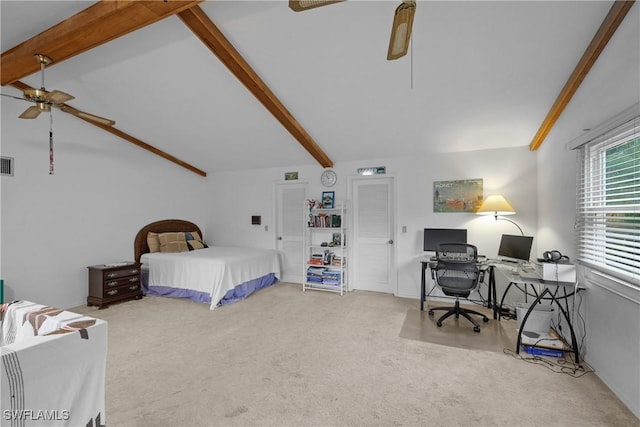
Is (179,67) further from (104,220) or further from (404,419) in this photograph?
(404,419)

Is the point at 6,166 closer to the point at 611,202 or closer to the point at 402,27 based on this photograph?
the point at 402,27

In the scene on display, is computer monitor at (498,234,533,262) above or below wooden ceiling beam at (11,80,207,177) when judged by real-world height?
below

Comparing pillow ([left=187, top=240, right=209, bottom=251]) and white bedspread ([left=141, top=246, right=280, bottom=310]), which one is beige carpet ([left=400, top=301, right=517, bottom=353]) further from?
pillow ([left=187, top=240, right=209, bottom=251])

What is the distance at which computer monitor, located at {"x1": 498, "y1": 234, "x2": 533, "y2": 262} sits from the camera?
3.37 m

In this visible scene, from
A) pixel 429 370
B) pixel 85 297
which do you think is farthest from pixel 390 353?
pixel 85 297

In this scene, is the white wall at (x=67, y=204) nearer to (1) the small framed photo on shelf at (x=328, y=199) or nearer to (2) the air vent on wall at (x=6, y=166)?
(2) the air vent on wall at (x=6, y=166)

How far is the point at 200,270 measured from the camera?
4129 mm

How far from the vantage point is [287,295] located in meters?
4.52

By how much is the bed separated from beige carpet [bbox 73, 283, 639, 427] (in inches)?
27.6

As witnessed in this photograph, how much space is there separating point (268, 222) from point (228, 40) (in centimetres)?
345

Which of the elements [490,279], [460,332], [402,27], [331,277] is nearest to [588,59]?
[402,27]

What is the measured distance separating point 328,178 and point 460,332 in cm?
303

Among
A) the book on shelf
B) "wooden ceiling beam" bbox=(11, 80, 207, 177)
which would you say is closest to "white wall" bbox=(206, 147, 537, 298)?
the book on shelf

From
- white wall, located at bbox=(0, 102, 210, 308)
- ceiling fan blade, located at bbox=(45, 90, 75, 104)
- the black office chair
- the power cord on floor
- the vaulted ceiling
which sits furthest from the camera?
white wall, located at bbox=(0, 102, 210, 308)
